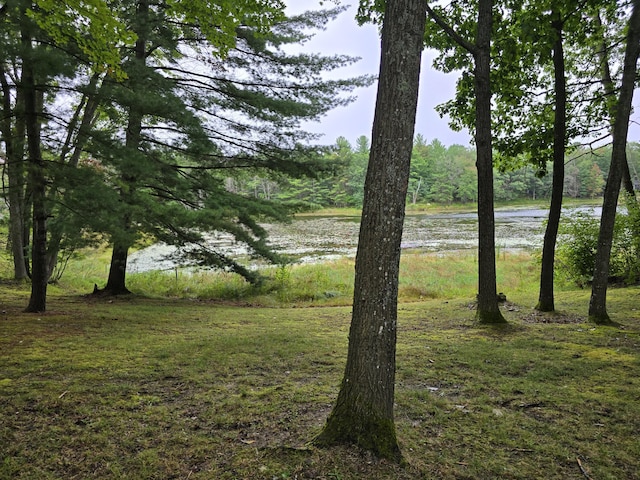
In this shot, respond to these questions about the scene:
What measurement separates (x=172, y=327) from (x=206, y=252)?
3.25 metres

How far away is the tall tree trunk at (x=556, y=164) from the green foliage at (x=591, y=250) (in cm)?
385

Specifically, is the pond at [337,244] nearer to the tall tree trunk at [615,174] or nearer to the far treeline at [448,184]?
the tall tree trunk at [615,174]

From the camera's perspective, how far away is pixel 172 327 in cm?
543

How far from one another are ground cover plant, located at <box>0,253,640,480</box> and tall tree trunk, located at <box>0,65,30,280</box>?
6.48ft

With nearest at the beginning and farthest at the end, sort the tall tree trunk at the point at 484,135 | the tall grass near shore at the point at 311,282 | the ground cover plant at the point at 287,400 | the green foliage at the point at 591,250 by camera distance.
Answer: the ground cover plant at the point at 287,400 < the tall tree trunk at the point at 484,135 < the green foliage at the point at 591,250 < the tall grass near shore at the point at 311,282

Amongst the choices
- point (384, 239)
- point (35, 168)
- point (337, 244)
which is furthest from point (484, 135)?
point (337, 244)

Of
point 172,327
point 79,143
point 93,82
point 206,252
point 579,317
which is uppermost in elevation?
point 93,82

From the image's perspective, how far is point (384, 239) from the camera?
2014 millimetres

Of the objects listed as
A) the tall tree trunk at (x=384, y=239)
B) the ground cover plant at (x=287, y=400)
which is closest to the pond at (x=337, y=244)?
the ground cover plant at (x=287, y=400)

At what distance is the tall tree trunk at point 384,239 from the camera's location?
2.02 meters

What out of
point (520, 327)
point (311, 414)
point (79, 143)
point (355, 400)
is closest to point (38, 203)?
point (79, 143)

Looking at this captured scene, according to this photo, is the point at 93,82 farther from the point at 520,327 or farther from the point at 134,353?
the point at 520,327

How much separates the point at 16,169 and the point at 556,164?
7898 millimetres

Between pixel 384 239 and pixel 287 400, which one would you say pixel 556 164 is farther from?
pixel 287 400
